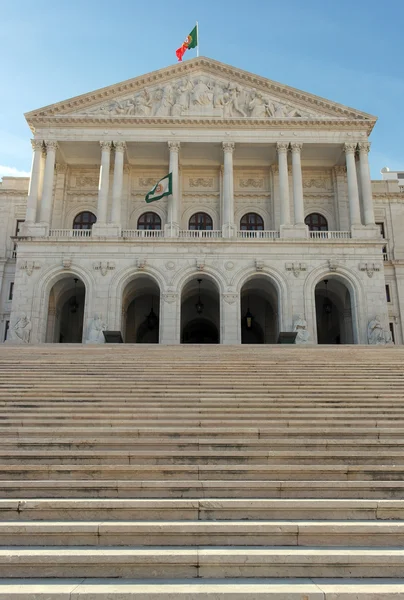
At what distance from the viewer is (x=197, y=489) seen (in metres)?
8.17

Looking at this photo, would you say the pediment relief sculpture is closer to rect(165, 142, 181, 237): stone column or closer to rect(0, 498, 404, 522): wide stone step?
rect(165, 142, 181, 237): stone column

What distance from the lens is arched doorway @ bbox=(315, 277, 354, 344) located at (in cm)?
3306

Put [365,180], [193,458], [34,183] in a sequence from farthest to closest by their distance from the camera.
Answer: [365,180] < [34,183] < [193,458]

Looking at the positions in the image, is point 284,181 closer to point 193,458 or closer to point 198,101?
point 198,101

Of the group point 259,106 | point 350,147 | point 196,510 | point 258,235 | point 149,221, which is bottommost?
point 196,510

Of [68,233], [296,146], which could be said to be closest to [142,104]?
[68,233]

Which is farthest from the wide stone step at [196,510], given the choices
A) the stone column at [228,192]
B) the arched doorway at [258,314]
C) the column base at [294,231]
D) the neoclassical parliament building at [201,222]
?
the arched doorway at [258,314]

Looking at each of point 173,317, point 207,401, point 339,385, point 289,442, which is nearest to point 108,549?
point 289,442

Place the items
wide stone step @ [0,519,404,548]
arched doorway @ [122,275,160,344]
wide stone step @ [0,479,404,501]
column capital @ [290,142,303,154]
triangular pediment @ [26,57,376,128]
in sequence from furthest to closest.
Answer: arched doorway @ [122,275,160,344], triangular pediment @ [26,57,376,128], column capital @ [290,142,303,154], wide stone step @ [0,479,404,501], wide stone step @ [0,519,404,548]

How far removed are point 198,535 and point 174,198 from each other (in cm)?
2823

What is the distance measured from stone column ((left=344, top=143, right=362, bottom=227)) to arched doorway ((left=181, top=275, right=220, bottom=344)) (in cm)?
948

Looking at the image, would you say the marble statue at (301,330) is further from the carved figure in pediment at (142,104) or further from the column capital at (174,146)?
the carved figure in pediment at (142,104)

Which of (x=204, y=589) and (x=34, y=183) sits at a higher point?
(x=34, y=183)

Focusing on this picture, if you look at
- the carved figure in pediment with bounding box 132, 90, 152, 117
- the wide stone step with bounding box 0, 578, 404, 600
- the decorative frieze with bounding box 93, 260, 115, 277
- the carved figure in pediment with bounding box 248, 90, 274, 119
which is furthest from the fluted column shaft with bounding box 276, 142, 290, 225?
the wide stone step with bounding box 0, 578, 404, 600
